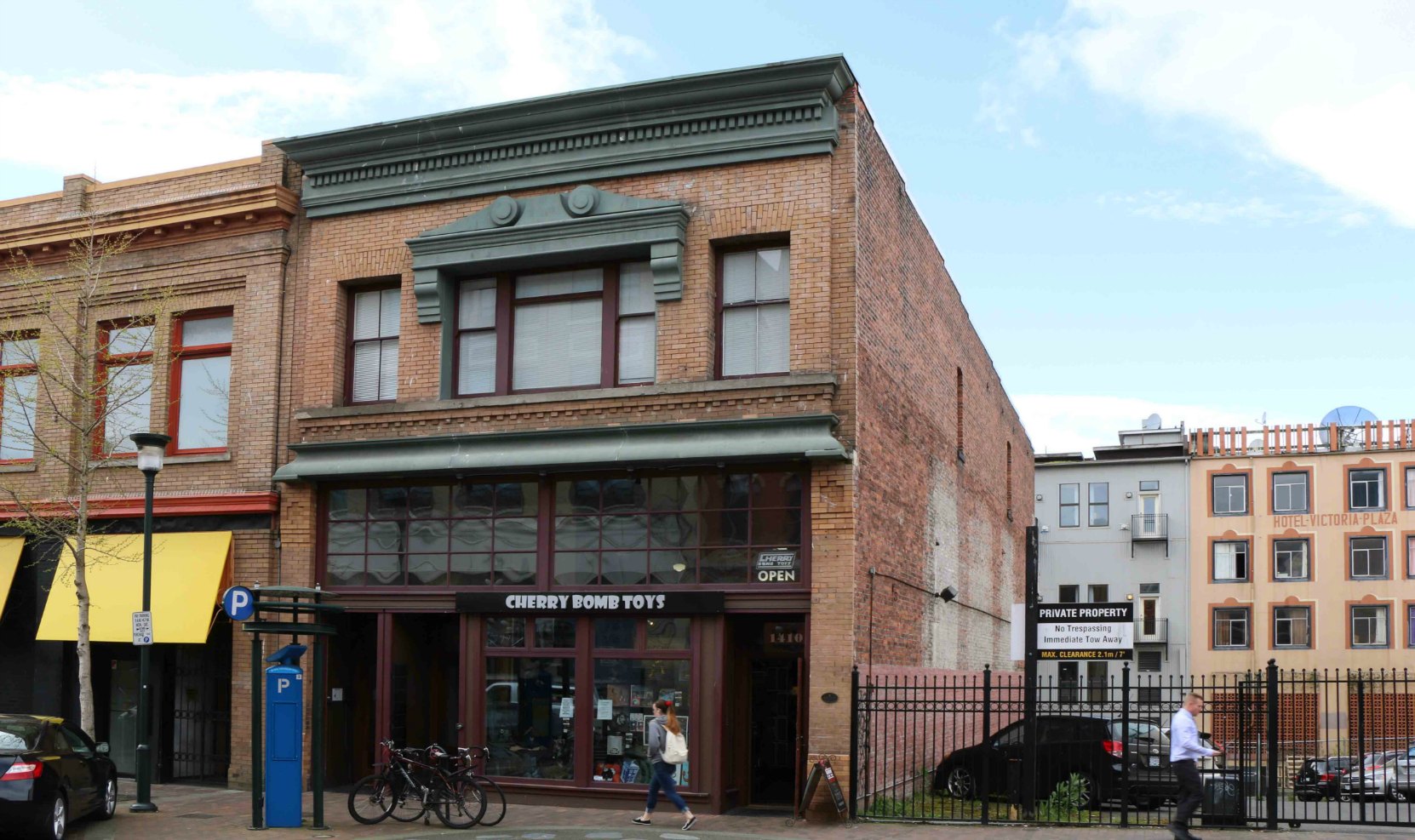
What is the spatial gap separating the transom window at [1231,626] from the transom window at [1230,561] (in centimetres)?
126

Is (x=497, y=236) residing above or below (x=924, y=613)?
above

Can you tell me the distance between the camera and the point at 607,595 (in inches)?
727

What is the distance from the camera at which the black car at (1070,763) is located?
726 inches

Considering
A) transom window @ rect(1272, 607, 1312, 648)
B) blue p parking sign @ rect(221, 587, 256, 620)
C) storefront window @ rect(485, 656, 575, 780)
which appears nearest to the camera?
blue p parking sign @ rect(221, 587, 256, 620)

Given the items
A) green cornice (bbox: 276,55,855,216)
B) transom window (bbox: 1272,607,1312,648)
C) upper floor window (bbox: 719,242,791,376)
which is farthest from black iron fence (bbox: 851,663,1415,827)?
transom window (bbox: 1272,607,1312,648)

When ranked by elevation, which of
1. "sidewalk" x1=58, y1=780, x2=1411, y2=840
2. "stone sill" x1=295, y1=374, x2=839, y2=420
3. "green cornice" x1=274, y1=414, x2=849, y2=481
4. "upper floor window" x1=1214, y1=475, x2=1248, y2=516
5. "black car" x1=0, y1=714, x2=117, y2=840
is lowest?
"sidewalk" x1=58, y1=780, x2=1411, y2=840

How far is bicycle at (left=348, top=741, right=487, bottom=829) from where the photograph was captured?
1652cm

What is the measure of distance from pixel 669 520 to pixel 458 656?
15.7 ft

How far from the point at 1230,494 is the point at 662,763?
45995mm

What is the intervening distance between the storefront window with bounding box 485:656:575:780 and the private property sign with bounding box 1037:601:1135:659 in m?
6.35

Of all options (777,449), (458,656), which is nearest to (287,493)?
(458,656)

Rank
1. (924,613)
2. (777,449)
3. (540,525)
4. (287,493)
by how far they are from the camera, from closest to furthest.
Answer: (777,449) → (540,525) → (287,493) → (924,613)

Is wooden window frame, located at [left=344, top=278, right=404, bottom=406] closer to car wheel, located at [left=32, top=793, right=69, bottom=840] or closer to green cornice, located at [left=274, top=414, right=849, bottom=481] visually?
green cornice, located at [left=274, top=414, right=849, bottom=481]

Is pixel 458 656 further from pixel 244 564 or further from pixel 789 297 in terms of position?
pixel 789 297
